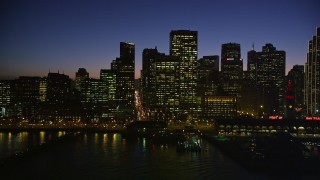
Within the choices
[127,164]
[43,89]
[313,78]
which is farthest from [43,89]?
[127,164]

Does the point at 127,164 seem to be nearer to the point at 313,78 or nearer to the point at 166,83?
the point at 166,83

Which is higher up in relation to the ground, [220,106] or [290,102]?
[290,102]

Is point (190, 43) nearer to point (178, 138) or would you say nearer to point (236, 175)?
point (178, 138)

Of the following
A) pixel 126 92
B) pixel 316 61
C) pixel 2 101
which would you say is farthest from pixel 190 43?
pixel 2 101

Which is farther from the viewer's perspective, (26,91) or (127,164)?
(26,91)

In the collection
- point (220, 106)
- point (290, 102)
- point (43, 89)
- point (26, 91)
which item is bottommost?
point (220, 106)

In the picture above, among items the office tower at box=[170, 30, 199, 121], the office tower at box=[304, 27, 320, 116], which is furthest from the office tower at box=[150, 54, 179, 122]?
the office tower at box=[304, 27, 320, 116]

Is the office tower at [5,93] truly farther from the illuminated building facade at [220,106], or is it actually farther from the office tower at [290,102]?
the office tower at [290,102]
